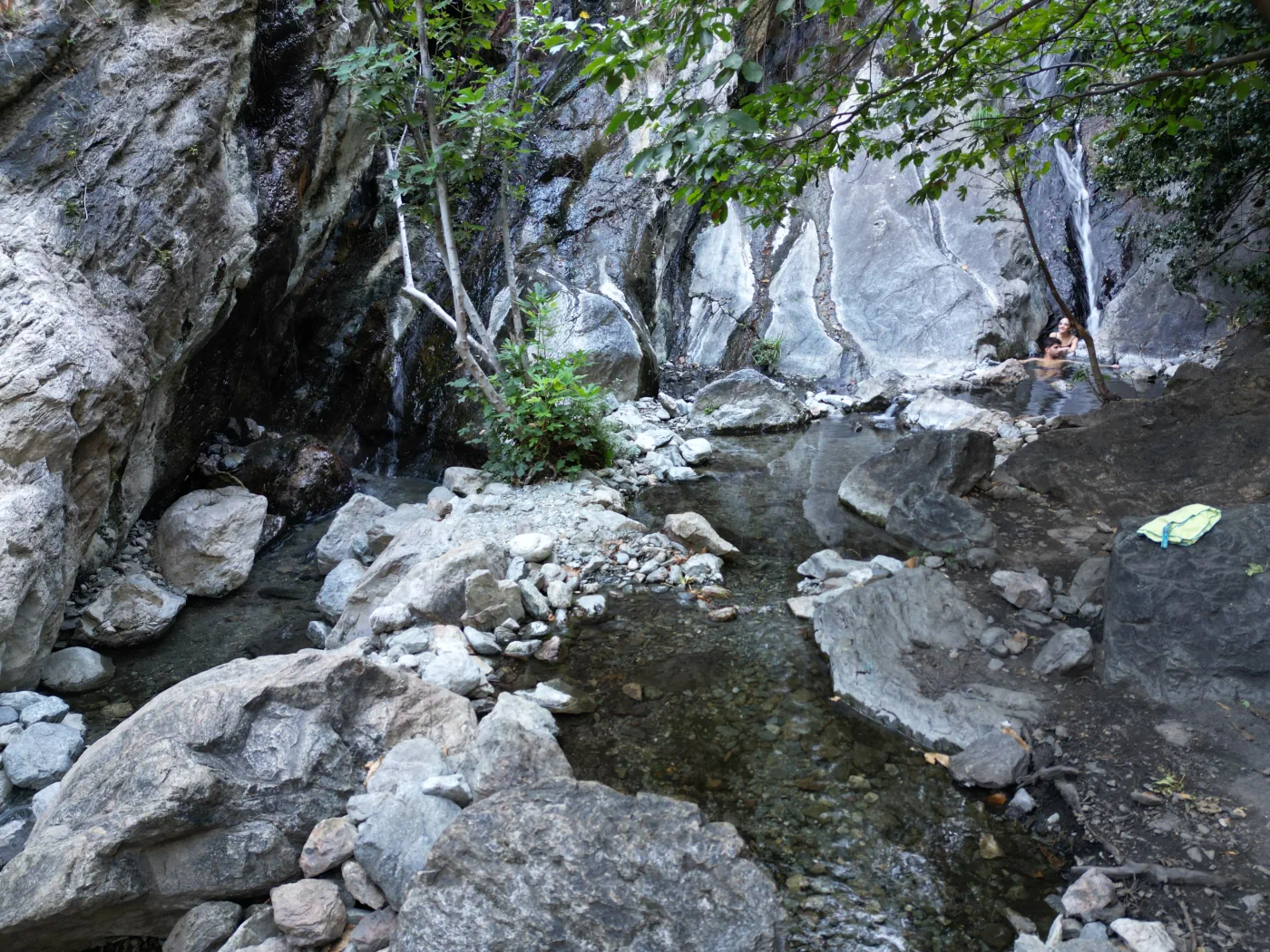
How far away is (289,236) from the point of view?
25.2ft

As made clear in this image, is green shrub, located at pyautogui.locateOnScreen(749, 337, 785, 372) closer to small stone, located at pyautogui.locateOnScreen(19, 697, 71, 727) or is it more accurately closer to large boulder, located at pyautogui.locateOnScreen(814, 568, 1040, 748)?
large boulder, located at pyautogui.locateOnScreen(814, 568, 1040, 748)

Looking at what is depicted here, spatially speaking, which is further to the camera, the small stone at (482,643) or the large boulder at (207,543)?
the large boulder at (207,543)

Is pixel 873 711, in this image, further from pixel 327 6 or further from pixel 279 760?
pixel 327 6

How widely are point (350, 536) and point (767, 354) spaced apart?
9425mm

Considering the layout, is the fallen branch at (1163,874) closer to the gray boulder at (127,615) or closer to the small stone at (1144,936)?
the small stone at (1144,936)

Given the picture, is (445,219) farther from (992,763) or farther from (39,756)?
(992,763)

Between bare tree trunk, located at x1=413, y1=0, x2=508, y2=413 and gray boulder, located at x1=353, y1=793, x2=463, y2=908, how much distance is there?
15.5 ft

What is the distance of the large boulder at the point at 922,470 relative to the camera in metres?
6.52

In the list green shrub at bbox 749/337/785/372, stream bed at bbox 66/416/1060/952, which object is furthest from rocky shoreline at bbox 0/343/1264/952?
green shrub at bbox 749/337/785/372

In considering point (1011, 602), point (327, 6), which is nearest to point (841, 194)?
point (327, 6)

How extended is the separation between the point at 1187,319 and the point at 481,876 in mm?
16200

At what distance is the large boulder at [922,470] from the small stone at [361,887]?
516cm

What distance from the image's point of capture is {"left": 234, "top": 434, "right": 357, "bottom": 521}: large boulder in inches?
307

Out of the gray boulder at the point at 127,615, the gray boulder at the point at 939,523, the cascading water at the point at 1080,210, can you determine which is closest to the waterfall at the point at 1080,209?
the cascading water at the point at 1080,210
